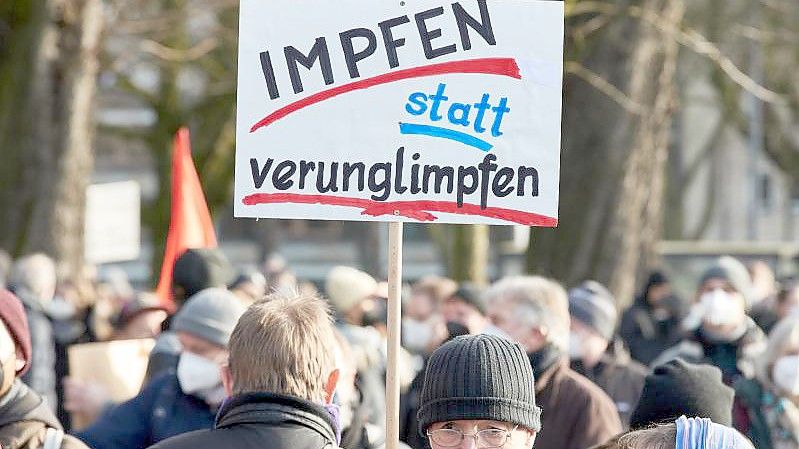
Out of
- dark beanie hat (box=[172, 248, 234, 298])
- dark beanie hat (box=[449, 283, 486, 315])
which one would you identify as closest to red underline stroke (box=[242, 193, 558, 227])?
dark beanie hat (box=[172, 248, 234, 298])

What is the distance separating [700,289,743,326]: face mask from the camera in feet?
28.9

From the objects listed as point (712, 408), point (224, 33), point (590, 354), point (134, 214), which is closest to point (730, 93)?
point (224, 33)

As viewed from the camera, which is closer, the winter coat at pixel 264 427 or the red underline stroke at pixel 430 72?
A: the winter coat at pixel 264 427

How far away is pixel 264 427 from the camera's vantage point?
3.96 m

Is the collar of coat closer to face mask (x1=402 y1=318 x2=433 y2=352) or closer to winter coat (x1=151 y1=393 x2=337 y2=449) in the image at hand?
winter coat (x1=151 y1=393 x2=337 y2=449)

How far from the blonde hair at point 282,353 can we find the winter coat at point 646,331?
296 inches

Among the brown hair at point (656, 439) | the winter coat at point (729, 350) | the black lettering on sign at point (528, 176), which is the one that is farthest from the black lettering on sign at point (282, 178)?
the winter coat at point (729, 350)

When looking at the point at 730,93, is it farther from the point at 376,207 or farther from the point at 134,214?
the point at 376,207

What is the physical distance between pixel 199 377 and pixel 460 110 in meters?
1.55

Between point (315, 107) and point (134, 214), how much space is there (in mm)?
13555

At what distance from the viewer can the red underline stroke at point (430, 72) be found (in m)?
5.04

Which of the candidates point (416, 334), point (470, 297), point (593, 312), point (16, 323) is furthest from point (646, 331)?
point (16, 323)

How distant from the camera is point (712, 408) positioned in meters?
5.25

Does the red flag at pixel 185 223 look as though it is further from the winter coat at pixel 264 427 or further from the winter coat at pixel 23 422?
the winter coat at pixel 264 427
